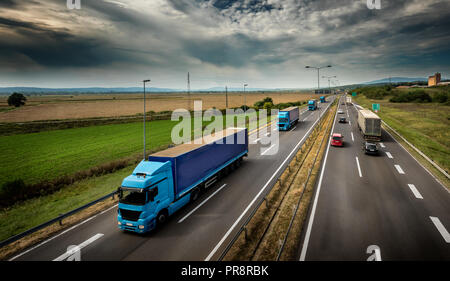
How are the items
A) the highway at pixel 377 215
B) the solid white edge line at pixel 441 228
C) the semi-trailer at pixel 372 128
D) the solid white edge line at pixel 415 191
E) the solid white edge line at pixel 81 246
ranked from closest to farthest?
the highway at pixel 377 215, the solid white edge line at pixel 81 246, the solid white edge line at pixel 441 228, the solid white edge line at pixel 415 191, the semi-trailer at pixel 372 128

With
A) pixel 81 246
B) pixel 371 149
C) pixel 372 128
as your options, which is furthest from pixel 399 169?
pixel 81 246

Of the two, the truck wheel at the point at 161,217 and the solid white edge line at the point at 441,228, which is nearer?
the solid white edge line at the point at 441,228

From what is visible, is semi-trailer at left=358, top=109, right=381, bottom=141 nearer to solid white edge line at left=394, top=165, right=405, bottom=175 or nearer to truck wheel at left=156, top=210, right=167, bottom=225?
solid white edge line at left=394, top=165, right=405, bottom=175

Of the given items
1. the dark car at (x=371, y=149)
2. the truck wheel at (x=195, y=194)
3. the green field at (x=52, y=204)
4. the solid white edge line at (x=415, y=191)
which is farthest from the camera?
the dark car at (x=371, y=149)

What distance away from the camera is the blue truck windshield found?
36.3ft

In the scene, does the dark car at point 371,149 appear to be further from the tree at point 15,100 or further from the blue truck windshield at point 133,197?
the tree at point 15,100

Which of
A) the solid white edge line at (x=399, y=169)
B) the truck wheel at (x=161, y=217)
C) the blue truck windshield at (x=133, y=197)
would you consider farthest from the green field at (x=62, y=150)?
the solid white edge line at (x=399, y=169)

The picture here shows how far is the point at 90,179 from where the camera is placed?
68.0ft

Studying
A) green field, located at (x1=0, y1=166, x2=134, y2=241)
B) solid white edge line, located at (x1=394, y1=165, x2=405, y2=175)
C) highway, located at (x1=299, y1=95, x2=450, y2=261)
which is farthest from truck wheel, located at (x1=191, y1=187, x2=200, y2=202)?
solid white edge line, located at (x1=394, y1=165, x2=405, y2=175)

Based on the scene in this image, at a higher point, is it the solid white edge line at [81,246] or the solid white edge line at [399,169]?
the solid white edge line at [399,169]

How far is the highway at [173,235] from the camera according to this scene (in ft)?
32.7
